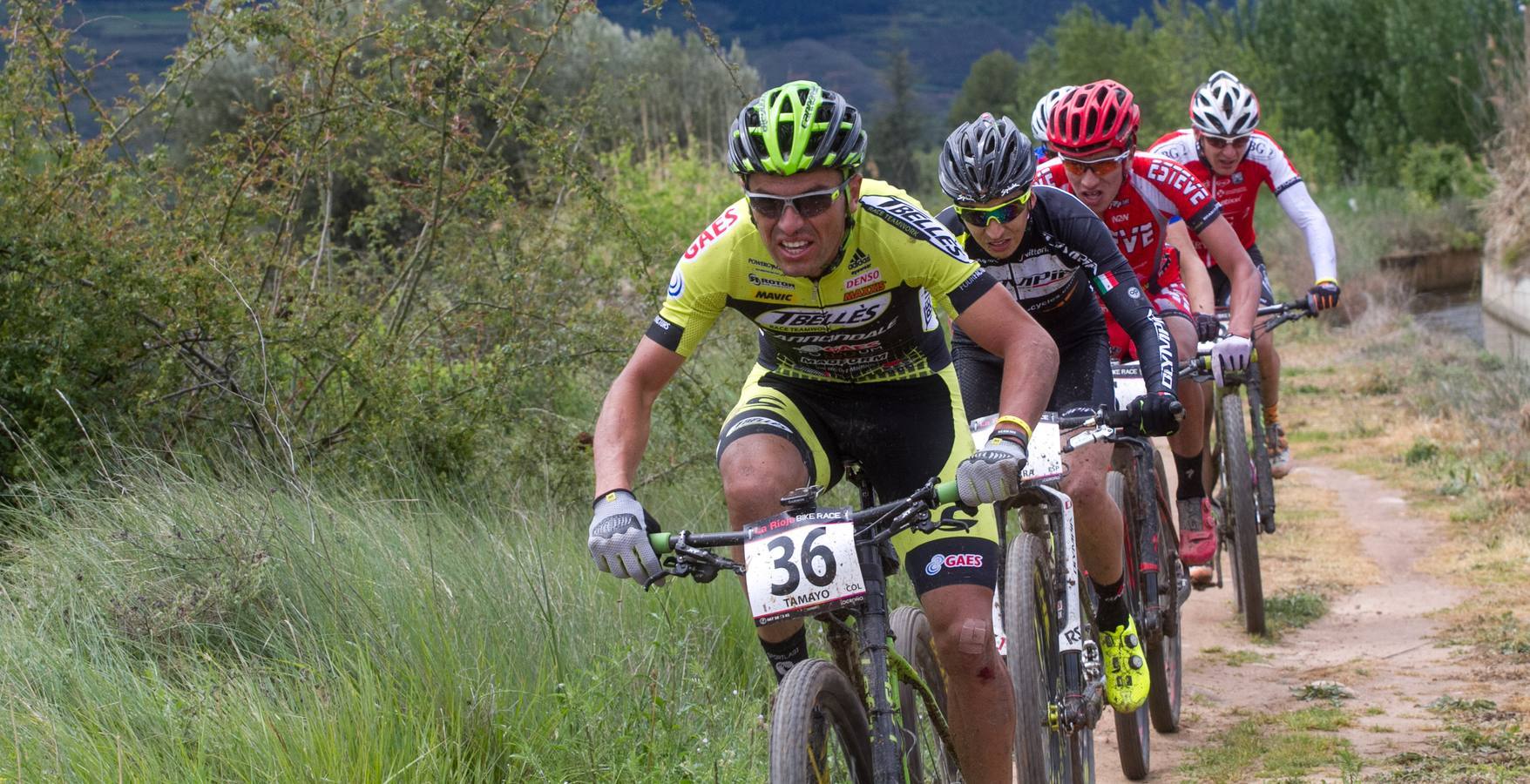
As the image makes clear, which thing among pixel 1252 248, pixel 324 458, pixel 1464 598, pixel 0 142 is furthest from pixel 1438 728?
pixel 0 142

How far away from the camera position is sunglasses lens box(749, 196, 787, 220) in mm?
3956

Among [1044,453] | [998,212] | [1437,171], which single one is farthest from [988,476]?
[1437,171]

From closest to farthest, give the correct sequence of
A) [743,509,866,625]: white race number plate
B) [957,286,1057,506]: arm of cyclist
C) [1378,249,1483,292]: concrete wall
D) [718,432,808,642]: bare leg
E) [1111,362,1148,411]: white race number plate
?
1. [743,509,866,625]: white race number plate
2. [957,286,1057,506]: arm of cyclist
3. [718,432,808,642]: bare leg
4. [1111,362,1148,411]: white race number plate
5. [1378,249,1483,292]: concrete wall

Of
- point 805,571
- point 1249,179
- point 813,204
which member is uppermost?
point 813,204

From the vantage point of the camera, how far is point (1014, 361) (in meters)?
4.10

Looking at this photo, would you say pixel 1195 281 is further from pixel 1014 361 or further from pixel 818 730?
pixel 818 730

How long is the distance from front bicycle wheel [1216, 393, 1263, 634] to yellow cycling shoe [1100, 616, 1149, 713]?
2.38 metres

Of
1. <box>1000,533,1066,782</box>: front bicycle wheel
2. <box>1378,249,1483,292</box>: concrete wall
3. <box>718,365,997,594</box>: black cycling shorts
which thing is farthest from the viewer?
<box>1378,249,1483,292</box>: concrete wall

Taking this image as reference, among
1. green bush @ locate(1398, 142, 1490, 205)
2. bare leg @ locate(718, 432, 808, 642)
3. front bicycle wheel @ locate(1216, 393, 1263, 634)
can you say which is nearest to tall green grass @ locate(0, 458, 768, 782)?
bare leg @ locate(718, 432, 808, 642)

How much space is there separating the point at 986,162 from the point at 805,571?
2170 mm

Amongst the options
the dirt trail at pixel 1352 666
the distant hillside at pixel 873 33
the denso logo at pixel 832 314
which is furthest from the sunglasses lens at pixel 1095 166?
the distant hillside at pixel 873 33

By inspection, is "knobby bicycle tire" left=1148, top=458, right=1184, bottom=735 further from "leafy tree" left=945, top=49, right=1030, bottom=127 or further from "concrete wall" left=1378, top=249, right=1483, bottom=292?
"leafy tree" left=945, top=49, right=1030, bottom=127

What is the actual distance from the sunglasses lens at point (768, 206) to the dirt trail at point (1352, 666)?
2987 millimetres

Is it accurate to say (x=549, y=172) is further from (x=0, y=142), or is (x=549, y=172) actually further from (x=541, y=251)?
(x=0, y=142)
